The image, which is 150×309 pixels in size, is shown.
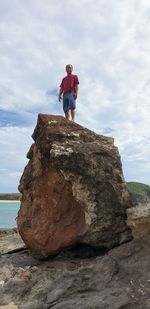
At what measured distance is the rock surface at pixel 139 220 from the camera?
995 cm

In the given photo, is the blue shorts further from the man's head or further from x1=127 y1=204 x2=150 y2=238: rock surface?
x1=127 y1=204 x2=150 y2=238: rock surface

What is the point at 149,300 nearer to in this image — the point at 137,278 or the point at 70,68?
the point at 137,278

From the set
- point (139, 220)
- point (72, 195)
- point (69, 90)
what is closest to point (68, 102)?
point (69, 90)

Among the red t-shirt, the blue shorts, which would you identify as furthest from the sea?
the red t-shirt

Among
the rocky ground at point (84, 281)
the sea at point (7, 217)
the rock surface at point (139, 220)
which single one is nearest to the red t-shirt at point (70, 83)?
the rock surface at point (139, 220)

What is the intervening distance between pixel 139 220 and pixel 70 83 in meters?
5.97

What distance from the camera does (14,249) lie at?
13.2m

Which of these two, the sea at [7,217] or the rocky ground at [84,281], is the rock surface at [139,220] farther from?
the sea at [7,217]

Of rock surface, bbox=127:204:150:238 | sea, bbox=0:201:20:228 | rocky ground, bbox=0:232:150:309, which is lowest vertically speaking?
rocky ground, bbox=0:232:150:309

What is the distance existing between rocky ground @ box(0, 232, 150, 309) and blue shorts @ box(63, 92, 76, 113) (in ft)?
16.8

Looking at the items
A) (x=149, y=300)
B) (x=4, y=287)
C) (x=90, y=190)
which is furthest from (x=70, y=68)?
(x=149, y=300)

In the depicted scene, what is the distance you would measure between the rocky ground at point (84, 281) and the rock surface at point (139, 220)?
0.18 m

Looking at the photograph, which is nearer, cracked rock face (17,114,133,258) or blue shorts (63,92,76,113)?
cracked rock face (17,114,133,258)

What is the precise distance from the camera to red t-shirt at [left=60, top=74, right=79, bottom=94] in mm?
14297
